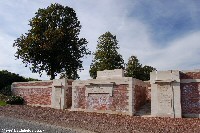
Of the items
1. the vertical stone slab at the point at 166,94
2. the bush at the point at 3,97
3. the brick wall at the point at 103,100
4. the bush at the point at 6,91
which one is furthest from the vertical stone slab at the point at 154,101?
the bush at the point at 6,91

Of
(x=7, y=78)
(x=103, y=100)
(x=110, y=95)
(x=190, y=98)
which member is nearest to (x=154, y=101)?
(x=190, y=98)

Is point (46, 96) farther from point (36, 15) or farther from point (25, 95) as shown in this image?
point (36, 15)

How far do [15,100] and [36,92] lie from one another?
3.19m

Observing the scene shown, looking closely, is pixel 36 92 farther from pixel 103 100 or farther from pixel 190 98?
pixel 190 98

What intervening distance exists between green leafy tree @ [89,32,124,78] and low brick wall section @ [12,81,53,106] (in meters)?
14.7

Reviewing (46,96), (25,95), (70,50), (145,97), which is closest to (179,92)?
(145,97)

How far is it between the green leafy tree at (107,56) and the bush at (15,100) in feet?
53.6

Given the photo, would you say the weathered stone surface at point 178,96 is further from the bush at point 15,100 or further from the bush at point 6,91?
the bush at point 6,91

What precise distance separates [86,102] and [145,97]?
763 cm

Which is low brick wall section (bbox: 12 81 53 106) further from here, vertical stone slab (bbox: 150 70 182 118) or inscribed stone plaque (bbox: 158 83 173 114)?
inscribed stone plaque (bbox: 158 83 173 114)

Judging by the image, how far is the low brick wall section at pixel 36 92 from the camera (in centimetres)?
3647

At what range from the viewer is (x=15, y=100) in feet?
124

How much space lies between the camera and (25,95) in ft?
130

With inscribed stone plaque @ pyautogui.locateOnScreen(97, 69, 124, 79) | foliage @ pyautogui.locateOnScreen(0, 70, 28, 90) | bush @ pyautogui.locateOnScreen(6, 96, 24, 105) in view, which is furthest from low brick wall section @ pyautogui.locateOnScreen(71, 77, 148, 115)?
foliage @ pyautogui.locateOnScreen(0, 70, 28, 90)
